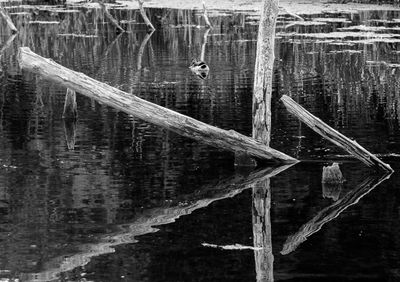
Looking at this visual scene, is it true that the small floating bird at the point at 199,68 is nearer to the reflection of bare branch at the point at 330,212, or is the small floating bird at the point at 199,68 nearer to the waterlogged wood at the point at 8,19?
the waterlogged wood at the point at 8,19

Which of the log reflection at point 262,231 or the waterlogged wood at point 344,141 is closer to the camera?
the log reflection at point 262,231

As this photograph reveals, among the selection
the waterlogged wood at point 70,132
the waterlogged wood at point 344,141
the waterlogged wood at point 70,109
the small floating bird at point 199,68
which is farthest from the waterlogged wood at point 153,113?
the small floating bird at point 199,68

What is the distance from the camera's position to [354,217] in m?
11.5

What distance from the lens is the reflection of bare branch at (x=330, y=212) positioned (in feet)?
34.0

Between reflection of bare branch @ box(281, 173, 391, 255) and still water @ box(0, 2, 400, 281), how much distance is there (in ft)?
0.08

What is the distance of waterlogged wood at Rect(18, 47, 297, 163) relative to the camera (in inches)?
560

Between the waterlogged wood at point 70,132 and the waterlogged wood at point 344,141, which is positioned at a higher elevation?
the waterlogged wood at point 344,141

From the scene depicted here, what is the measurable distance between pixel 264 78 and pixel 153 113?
1.75 meters

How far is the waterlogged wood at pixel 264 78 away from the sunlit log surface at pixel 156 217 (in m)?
0.63

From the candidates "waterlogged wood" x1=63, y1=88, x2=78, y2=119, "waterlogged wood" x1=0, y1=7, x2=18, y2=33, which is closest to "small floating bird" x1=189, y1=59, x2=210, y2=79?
"waterlogged wood" x1=63, y1=88, x2=78, y2=119

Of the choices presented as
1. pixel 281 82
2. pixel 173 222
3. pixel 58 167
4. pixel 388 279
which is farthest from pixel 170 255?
pixel 281 82

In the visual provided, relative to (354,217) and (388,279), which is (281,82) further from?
(388,279)

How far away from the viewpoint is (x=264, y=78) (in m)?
14.6

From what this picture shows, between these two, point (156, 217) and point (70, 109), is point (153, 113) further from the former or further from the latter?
point (70, 109)
